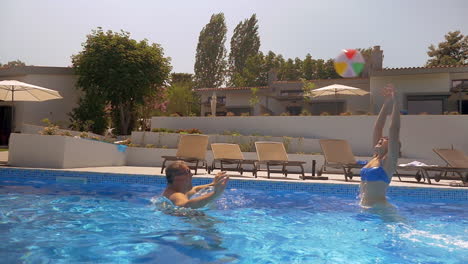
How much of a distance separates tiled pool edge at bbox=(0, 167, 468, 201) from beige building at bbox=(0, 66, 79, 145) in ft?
32.4

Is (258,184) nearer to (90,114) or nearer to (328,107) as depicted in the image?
(90,114)

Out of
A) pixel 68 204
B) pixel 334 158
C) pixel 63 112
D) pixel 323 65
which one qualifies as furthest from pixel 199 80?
pixel 68 204

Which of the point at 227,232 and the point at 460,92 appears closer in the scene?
the point at 227,232

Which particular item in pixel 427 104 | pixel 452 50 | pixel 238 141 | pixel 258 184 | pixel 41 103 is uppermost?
pixel 452 50

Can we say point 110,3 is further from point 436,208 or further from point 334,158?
point 436,208

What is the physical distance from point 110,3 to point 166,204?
32.1 feet

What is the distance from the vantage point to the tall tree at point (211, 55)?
1742 inches

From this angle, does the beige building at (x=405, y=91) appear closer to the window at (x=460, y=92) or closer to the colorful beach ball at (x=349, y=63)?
the window at (x=460, y=92)

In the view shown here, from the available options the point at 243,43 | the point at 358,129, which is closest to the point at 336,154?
the point at 358,129

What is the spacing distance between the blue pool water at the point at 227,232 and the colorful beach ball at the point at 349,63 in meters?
2.44

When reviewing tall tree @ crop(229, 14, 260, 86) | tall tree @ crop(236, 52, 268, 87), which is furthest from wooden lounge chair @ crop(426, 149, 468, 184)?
tall tree @ crop(229, 14, 260, 86)

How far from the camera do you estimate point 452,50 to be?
33.2 meters

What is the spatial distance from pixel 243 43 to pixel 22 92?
3407 cm

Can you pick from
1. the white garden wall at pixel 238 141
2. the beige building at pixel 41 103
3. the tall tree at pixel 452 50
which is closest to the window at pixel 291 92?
the white garden wall at pixel 238 141
